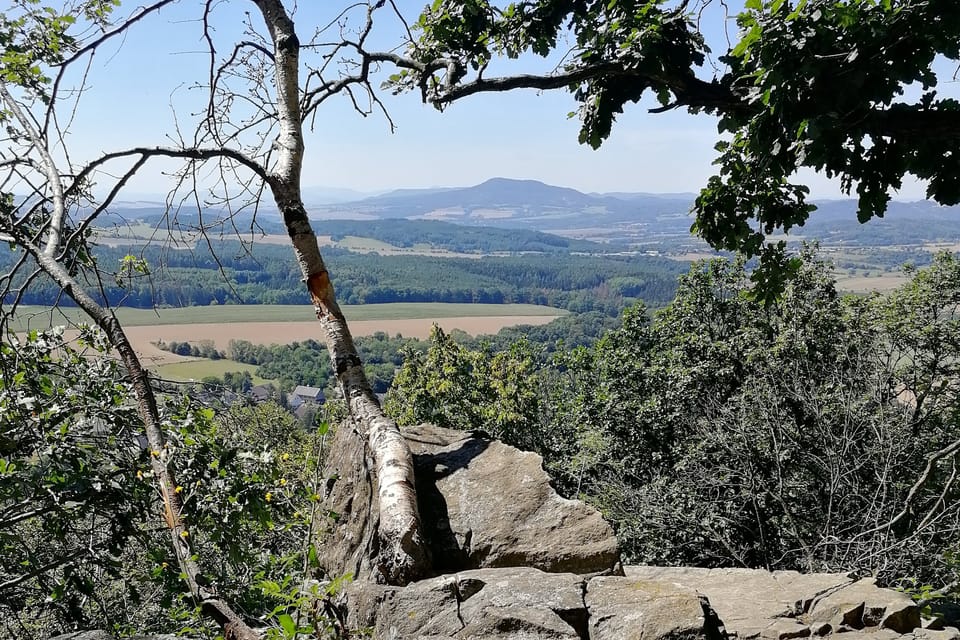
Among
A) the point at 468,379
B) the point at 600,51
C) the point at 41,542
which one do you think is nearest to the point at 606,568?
the point at 600,51

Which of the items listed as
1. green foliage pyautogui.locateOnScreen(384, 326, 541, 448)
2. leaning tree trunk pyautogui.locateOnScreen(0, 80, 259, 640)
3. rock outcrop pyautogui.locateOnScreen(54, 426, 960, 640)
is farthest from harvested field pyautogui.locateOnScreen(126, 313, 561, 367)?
rock outcrop pyautogui.locateOnScreen(54, 426, 960, 640)

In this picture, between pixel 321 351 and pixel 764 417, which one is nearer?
pixel 764 417

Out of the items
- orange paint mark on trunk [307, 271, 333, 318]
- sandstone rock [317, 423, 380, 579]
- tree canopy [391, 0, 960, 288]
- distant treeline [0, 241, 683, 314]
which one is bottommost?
distant treeline [0, 241, 683, 314]

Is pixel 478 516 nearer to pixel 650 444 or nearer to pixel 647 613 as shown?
pixel 647 613

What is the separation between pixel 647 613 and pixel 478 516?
4.69 feet

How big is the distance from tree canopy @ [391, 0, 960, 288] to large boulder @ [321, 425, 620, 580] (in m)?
2.70

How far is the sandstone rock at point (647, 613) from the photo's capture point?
3.06 meters

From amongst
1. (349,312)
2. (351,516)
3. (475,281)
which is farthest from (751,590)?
(475,281)

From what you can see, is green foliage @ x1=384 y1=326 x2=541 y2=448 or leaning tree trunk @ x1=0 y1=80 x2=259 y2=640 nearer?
leaning tree trunk @ x1=0 y1=80 x2=259 y2=640

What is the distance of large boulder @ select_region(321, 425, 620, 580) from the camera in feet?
13.1

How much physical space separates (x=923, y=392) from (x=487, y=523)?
1232 centimetres

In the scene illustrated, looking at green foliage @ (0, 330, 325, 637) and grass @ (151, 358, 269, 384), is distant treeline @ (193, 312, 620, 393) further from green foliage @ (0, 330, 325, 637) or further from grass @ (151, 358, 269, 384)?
green foliage @ (0, 330, 325, 637)

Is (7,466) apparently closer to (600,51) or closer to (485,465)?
(485,465)

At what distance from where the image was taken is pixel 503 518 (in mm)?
4238
